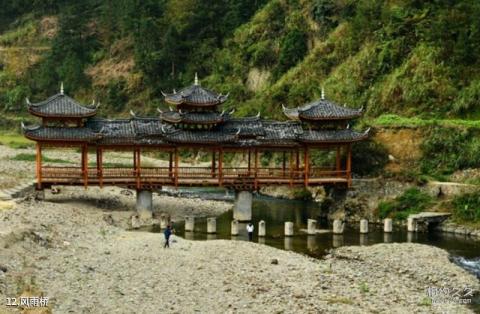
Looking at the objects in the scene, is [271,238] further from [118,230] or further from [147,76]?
[147,76]

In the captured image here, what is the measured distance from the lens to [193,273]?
3195cm

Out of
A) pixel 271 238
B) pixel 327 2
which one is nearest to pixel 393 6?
pixel 327 2

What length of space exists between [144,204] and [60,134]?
717 cm

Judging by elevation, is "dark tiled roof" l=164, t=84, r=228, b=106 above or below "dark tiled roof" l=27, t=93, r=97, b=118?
above

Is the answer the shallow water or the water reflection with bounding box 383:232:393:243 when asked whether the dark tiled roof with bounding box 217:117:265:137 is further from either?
the water reflection with bounding box 383:232:393:243

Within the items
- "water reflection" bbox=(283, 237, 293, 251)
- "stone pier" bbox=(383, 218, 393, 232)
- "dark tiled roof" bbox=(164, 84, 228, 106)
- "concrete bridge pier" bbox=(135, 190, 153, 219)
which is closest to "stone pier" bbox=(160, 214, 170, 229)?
"concrete bridge pier" bbox=(135, 190, 153, 219)

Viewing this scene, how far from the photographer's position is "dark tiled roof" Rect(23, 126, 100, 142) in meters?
46.8

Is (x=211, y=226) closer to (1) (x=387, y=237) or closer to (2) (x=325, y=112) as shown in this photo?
(1) (x=387, y=237)

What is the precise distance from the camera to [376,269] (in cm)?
3559

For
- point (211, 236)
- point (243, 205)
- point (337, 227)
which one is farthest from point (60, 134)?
point (337, 227)

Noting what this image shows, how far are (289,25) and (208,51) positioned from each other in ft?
50.1

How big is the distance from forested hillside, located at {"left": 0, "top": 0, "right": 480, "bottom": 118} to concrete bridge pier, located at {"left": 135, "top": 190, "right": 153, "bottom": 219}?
82.3ft

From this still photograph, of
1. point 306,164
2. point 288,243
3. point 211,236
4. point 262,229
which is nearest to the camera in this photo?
point 288,243

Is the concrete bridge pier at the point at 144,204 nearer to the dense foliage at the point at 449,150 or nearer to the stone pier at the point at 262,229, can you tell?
the stone pier at the point at 262,229
